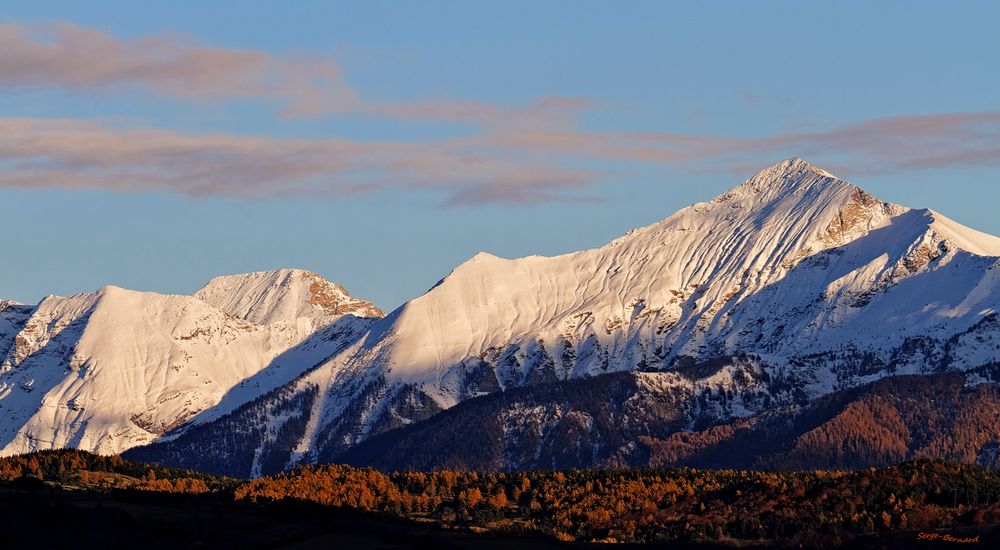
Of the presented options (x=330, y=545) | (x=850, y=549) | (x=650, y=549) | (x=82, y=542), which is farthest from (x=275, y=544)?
(x=850, y=549)

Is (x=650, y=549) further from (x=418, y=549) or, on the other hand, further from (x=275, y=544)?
(x=275, y=544)

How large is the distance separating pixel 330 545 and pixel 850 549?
47725 millimetres

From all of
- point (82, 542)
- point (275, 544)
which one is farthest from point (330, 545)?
point (82, 542)

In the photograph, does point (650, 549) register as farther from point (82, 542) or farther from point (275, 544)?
point (82, 542)

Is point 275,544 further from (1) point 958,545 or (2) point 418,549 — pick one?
(1) point 958,545

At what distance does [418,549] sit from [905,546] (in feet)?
145

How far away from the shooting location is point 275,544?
656 feet

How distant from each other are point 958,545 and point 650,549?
27960 mm

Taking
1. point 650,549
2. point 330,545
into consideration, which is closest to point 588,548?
point 650,549

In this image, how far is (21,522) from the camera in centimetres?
19825

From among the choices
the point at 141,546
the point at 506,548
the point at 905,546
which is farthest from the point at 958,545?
the point at 141,546

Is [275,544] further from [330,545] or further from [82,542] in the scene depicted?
[82,542]

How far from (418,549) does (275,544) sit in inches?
579

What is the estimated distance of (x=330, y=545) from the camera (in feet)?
650
